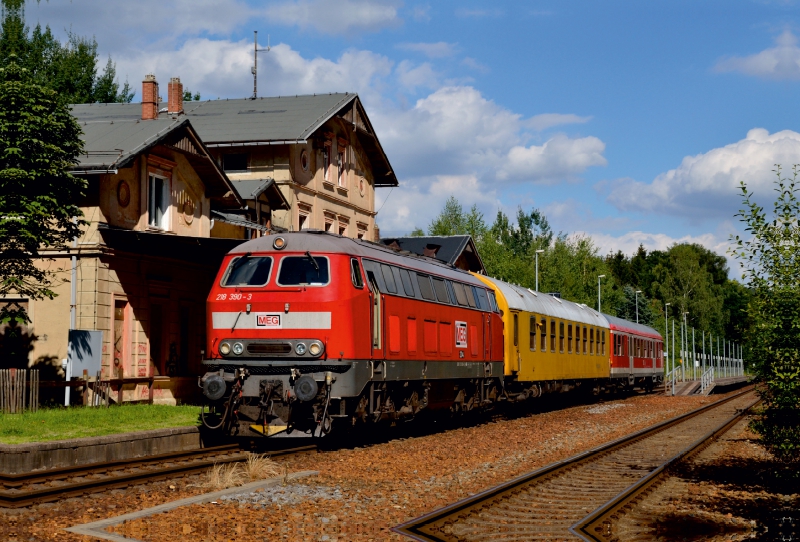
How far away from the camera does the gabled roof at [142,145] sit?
22.8 metres

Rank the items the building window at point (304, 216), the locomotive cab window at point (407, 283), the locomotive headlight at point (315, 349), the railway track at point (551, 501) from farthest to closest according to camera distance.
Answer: the building window at point (304, 216), the locomotive cab window at point (407, 283), the locomotive headlight at point (315, 349), the railway track at point (551, 501)

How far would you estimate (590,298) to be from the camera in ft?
290

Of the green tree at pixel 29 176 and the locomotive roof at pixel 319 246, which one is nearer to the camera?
the locomotive roof at pixel 319 246

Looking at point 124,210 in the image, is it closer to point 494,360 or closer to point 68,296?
point 68,296

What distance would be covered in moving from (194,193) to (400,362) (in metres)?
12.0

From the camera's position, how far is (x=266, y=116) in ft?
120

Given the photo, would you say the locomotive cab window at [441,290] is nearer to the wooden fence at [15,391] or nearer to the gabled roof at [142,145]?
the gabled roof at [142,145]

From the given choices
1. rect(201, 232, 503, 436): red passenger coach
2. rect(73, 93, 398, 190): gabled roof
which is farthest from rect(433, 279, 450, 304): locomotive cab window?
rect(73, 93, 398, 190): gabled roof

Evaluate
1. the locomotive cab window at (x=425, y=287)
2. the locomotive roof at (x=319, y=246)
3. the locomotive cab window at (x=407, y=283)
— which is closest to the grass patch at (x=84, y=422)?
the locomotive roof at (x=319, y=246)

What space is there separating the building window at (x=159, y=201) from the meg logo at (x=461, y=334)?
9.08m

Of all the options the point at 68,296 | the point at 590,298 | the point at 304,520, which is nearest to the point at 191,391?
the point at 68,296

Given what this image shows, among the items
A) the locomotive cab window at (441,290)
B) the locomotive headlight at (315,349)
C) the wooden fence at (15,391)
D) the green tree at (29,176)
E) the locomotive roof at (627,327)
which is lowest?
the wooden fence at (15,391)

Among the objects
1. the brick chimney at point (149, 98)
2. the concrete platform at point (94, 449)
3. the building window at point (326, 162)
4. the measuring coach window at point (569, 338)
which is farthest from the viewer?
the building window at point (326, 162)

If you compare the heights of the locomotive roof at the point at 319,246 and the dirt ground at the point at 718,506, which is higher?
the locomotive roof at the point at 319,246
